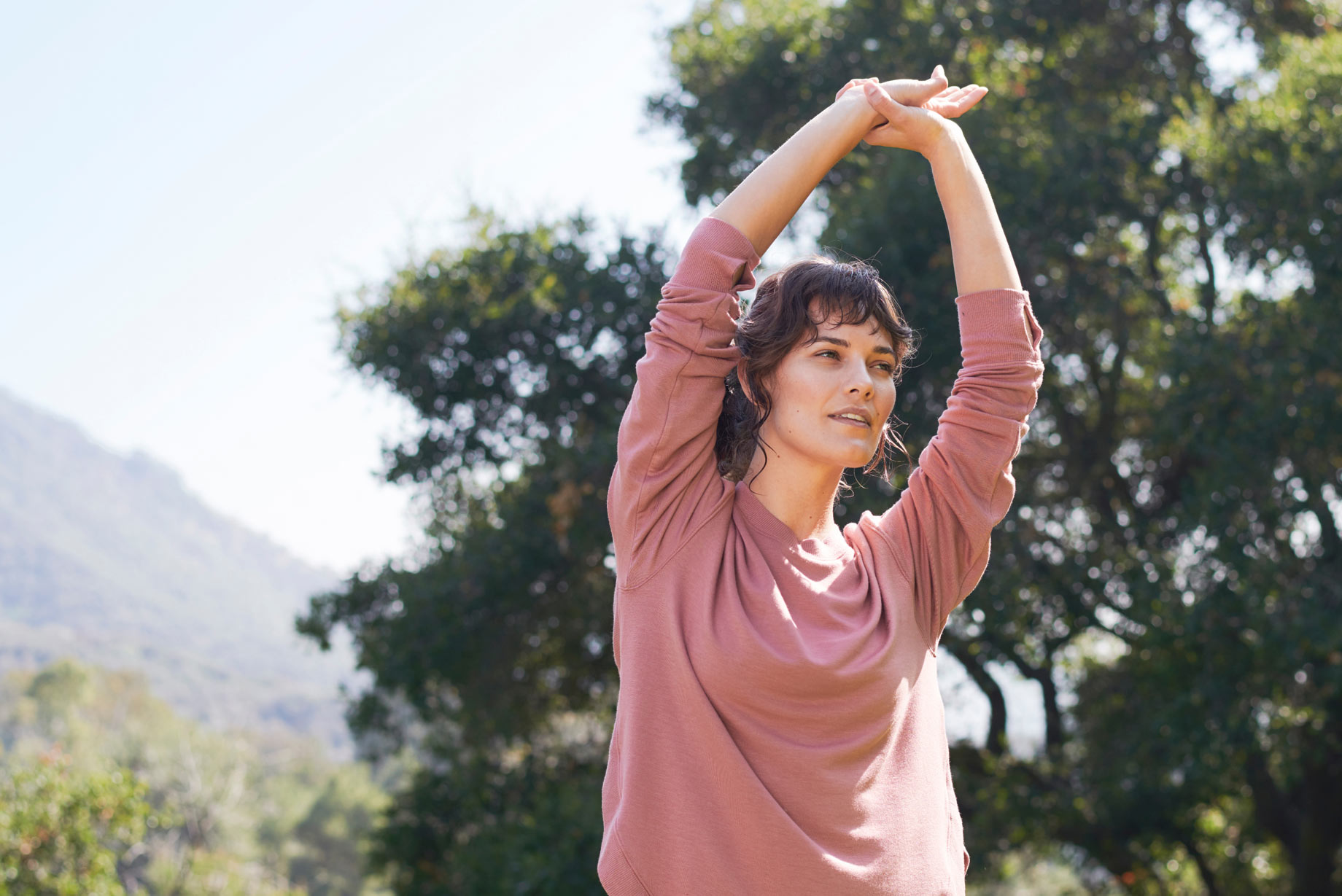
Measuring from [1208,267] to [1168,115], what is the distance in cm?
118

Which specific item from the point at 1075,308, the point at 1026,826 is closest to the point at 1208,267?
the point at 1075,308

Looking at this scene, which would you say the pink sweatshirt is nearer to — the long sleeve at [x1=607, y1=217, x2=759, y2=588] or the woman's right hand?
the long sleeve at [x1=607, y1=217, x2=759, y2=588]

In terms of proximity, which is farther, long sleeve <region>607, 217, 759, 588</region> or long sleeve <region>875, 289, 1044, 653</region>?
long sleeve <region>875, 289, 1044, 653</region>

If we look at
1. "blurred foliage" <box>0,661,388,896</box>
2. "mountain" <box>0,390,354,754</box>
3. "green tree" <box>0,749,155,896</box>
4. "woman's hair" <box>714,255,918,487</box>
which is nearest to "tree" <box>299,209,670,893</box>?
"blurred foliage" <box>0,661,388,896</box>

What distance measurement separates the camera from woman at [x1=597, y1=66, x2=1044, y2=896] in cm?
133

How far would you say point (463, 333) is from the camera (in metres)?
8.74

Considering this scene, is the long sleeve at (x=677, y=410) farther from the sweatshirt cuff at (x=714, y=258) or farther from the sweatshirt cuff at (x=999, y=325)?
the sweatshirt cuff at (x=999, y=325)

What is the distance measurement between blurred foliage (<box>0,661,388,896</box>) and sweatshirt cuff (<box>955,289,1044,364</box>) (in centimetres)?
959

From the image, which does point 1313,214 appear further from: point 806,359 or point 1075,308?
point 806,359

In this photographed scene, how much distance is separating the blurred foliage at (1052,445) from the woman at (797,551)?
5.54 m

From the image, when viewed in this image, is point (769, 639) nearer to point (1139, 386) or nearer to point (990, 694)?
point (990, 694)

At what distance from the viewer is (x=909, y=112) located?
156 cm

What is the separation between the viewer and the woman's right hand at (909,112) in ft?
5.08

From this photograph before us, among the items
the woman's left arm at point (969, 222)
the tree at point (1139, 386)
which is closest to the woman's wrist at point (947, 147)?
the woman's left arm at point (969, 222)
